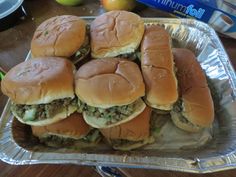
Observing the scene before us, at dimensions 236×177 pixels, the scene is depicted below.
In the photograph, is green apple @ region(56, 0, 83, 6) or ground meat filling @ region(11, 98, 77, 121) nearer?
ground meat filling @ region(11, 98, 77, 121)

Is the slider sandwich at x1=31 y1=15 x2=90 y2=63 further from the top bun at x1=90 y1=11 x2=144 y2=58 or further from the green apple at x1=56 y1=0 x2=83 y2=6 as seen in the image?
the green apple at x1=56 y1=0 x2=83 y2=6

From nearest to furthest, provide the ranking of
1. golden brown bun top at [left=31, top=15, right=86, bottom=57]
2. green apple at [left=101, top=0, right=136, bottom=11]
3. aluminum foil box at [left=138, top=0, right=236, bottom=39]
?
1. golden brown bun top at [left=31, top=15, right=86, bottom=57]
2. aluminum foil box at [left=138, top=0, right=236, bottom=39]
3. green apple at [left=101, top=0, right=136, bottom=11]

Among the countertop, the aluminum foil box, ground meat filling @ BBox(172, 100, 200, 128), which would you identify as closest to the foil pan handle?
the countertop

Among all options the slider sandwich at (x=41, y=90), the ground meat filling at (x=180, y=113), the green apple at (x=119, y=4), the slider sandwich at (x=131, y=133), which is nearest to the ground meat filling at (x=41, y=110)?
the slider sandwich at (x=41, y=90)

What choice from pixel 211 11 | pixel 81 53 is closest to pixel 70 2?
pixel 81 53

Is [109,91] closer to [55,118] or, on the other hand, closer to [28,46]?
[55,118]

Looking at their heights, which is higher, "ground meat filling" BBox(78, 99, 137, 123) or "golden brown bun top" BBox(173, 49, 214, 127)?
"golden brown bun top" BBox(173, 49, 214, 127)

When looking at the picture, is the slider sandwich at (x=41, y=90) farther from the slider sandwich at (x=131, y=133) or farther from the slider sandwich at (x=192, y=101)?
the slider sandwich at (x=192, y=101)
